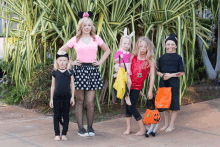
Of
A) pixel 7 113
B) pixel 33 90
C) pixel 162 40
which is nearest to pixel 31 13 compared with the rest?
pixel 33 90

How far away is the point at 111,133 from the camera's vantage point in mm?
4336

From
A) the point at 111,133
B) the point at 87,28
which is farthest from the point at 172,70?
the point at 87,28

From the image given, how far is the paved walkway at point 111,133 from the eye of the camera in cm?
380

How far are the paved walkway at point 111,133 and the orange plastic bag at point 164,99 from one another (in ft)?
1.19

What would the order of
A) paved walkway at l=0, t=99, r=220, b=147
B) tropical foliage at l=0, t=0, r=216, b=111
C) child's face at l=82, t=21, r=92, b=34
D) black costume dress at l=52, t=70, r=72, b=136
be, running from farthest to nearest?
tropical foliage at l=0, t=0, r=216, b=111
child's face at l=82, t=21, r=92, b=34
black costume dress at l=52, t=70, r=72, b=136
paved walkway at l=0, t=99, r=220, b=147

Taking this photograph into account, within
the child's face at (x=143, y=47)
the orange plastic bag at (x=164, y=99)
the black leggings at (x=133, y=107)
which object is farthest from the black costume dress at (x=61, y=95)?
the orange plastic bag at (x=164, y=99)

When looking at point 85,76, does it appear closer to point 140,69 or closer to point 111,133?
point 140,69

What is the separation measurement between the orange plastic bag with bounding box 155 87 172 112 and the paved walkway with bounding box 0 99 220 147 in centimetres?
36

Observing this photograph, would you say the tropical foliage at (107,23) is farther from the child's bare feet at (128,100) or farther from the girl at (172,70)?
the child's bare feet at (128,100)

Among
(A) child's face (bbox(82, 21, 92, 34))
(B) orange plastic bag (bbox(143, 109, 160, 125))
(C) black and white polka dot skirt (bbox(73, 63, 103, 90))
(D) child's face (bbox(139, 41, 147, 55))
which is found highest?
(A) child's face (bbox(82, 21, 92, 34))

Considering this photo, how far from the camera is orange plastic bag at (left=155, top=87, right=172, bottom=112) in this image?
14.1 feet

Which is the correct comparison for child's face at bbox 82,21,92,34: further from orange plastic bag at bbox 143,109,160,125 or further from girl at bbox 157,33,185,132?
orange plastic bag at bbox 143,109,160,125

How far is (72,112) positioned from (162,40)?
6.79 ft

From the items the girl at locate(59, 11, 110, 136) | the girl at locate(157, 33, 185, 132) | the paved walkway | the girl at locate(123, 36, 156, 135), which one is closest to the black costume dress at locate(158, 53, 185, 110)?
the girl at locate(157, 33, 185, 132)
